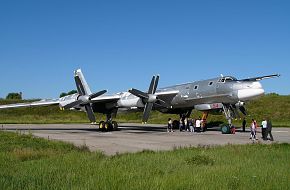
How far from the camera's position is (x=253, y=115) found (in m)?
52.2

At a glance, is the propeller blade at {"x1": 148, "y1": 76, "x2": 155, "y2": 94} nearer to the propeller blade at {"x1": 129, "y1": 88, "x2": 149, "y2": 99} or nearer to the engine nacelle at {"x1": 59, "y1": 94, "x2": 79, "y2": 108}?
the propeller blade at {"x1": 129, "y1": 88, "x2": 149, "y2": 99}

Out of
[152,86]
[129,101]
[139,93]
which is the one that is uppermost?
[152,86]

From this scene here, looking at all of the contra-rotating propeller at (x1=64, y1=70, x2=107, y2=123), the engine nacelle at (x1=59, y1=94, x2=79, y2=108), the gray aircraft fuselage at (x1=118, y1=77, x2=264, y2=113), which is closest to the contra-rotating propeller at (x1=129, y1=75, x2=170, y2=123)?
the gray aircraft fuselage at (x1=118, y1=77, x2=264, y2=113)

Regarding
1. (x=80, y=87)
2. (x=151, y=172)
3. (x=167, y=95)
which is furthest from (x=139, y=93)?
(x=151, y=172)

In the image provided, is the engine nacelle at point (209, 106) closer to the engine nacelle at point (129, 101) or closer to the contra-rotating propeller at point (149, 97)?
the contra-rotating propeller at point (149, 97)

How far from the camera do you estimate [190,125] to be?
106 ft

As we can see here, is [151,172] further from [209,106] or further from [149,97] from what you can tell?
[209,106]

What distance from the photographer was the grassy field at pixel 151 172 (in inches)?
301

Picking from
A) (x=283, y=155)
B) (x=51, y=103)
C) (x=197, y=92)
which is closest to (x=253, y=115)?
(x=197, y=92)

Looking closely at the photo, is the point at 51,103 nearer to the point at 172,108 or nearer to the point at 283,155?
the point at 172,108

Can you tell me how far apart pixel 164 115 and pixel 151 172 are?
51624 millimetres

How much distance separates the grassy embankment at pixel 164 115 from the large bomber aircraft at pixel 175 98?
46.9ft

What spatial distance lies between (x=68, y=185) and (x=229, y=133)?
71.3 feet

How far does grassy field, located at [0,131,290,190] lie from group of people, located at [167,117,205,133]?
18962 mm
